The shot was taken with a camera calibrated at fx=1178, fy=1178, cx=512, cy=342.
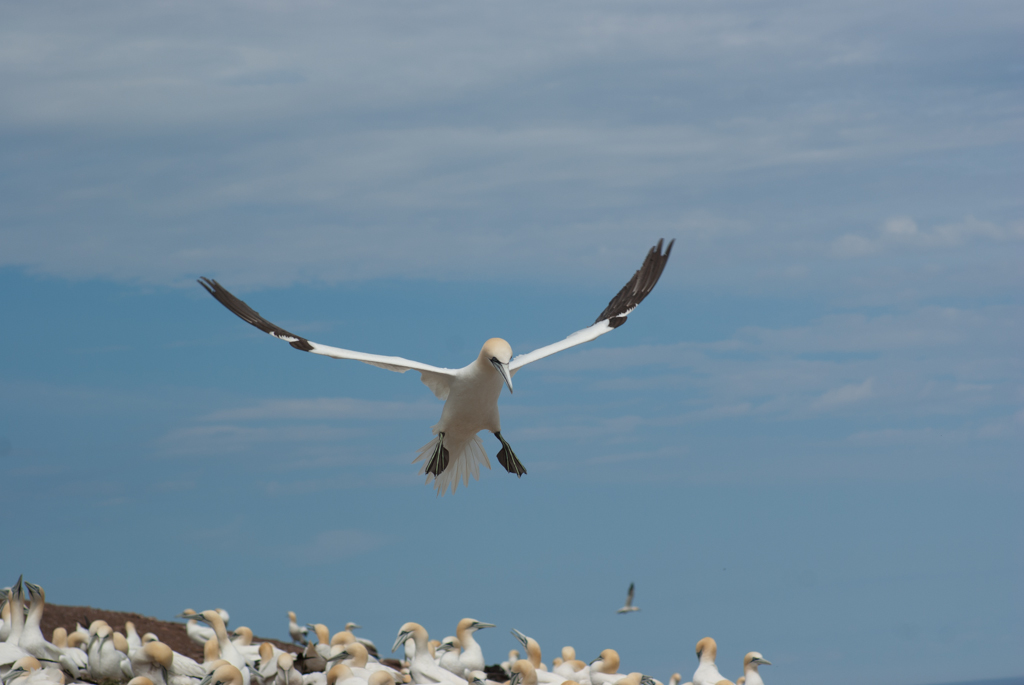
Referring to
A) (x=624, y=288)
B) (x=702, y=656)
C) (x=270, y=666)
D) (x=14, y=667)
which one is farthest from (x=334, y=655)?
(x=624, y=288)

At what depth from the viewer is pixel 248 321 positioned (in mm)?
13445

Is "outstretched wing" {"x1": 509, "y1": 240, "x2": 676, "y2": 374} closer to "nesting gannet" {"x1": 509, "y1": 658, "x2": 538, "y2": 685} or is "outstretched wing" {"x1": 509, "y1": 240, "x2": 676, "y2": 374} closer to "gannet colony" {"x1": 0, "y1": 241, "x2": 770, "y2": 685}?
"gannet colony" {"x1": 0, "y1": 241, "x2": 770, "y2": 685}

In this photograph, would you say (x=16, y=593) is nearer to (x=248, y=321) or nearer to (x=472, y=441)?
(x=248, y=321)

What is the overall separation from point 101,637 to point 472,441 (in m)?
5.48

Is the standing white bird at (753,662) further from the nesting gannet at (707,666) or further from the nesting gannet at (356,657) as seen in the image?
the nesting gannet at (356,657)

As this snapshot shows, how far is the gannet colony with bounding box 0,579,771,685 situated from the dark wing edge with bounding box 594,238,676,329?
13.7 ft

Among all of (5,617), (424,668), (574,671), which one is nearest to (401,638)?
(424,668)

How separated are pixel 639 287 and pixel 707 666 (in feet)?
15.7

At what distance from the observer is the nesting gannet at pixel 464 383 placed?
12375mm

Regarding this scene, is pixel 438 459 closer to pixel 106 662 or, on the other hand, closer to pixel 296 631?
pixel 106 662

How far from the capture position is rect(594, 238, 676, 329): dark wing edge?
14570 millimetres

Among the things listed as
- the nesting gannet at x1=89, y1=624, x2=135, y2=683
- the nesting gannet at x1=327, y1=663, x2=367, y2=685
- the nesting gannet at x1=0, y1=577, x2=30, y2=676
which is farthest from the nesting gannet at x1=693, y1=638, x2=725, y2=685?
the nesting gannet at x1=0, y1=577, x2=30, y2=676

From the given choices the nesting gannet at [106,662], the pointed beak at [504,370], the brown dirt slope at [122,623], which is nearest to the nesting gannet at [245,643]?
the brown dirt slope at [122,623]

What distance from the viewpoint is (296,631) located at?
2562cm
